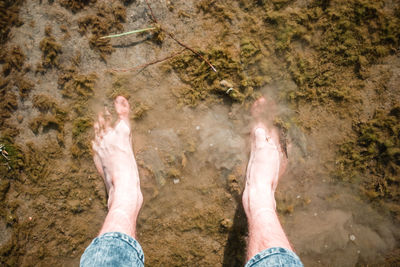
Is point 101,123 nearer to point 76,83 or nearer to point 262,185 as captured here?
point 76,83

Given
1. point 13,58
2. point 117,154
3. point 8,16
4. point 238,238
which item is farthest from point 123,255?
point 8,16

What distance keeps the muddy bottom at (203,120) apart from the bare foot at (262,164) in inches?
3.1

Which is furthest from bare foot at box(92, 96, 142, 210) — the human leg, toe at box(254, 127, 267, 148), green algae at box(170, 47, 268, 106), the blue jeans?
toe at box(254, 127, 267, 148)

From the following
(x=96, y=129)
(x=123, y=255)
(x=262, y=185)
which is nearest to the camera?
(x=123, y=255)

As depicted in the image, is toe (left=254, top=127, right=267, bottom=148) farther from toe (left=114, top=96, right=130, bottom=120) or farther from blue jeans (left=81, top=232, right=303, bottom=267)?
toe (left=114, top=96, right=130, bottom=120)

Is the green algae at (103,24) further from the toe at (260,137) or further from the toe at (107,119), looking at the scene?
the toe at (260,137)

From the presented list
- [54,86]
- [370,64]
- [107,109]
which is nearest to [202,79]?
[107,109]

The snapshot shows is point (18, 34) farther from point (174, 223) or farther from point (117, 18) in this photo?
point (174, 223)

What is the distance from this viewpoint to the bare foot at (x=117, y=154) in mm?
2217

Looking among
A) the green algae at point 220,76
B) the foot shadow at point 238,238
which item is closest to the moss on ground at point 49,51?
the green algae at point 220,76

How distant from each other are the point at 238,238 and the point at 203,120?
117cm

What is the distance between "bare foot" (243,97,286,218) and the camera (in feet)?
7.11

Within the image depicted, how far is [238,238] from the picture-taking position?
7.67 feet

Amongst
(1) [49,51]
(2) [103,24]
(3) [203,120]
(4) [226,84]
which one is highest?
(2) [103,24]
